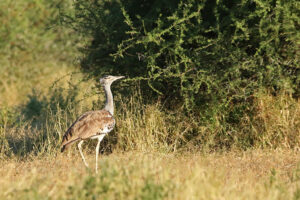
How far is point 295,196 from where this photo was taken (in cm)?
535

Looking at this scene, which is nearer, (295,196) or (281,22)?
(295,196)

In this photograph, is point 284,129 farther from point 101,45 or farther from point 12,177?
point 12,177

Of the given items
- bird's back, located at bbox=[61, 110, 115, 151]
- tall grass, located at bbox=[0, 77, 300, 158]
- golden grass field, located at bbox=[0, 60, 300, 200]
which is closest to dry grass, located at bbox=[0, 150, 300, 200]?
golden grass field, located at bbox=[0, 60, 300, 200]

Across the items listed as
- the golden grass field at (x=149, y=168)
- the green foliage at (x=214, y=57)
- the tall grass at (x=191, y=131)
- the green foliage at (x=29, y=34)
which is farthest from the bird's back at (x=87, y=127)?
the green foliage at (x=29, y=34)

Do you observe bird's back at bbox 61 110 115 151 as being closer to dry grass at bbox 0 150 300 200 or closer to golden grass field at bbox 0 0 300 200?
golden grass field at bbox 0 0 300 200

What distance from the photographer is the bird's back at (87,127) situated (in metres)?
7.24

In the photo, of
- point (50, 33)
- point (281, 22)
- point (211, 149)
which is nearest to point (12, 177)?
point (211, 149)

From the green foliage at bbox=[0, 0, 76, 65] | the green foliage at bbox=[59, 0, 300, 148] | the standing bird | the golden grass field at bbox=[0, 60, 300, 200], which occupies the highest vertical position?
the green foliage at bbox=[0, 0, 76, 65]

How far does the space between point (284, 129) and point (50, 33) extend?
11.0 m

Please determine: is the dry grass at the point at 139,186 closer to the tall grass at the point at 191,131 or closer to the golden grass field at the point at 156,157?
the golden grass field at the point at 156,157

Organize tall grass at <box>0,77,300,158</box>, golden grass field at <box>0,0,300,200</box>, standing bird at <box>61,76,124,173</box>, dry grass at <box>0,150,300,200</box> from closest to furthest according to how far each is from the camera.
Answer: dry grass at <box>0,150,300,200</box> < golden grass field at <box>0,0,300,200</box> < standing bird at <box>61,76,124,173</box> < tall grass at <box>0,77,300,158</box>

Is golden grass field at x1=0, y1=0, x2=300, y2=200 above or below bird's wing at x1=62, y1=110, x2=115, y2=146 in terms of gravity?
below

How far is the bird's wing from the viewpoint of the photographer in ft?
23.8

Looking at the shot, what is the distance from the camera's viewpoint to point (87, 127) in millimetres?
7312
